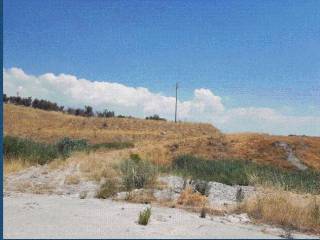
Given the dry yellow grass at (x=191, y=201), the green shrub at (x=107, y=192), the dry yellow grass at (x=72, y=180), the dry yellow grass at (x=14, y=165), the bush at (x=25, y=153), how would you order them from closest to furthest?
the dry yellow grass at (x=191, y=201) → the green shrub at (x=107, y=192) → the dry yellow grass at (x=72, y=180) → the dry yellow grass at (x=14, y=165) → the bush at (x=25, y=153)

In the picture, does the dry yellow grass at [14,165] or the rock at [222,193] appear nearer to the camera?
the rock at [222,193]

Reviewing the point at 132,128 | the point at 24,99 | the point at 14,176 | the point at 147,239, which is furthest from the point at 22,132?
the point at 147,239

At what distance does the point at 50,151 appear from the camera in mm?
30250

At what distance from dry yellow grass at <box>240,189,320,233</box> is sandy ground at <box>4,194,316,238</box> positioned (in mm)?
674

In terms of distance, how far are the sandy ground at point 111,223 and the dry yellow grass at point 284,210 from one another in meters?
0.67

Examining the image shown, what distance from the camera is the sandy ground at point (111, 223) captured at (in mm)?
9250

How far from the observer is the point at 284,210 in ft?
38.2

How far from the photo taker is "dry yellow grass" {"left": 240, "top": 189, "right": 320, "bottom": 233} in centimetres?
1123

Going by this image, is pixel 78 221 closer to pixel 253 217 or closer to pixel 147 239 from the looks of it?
pixel 147 239

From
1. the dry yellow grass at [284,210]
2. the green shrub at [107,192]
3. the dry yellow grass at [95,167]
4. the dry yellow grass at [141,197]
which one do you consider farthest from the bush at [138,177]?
the dry yellow grass at [284,210]

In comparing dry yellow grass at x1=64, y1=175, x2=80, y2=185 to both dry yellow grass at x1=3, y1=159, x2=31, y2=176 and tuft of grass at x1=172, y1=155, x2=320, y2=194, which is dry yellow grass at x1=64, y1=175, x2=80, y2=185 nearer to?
dry yellow grass at x1=3, y1=159, x2=31, y2=176

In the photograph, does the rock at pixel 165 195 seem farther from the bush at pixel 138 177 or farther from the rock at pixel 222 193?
the rock at pixel 222 193

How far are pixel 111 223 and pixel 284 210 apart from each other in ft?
12.9

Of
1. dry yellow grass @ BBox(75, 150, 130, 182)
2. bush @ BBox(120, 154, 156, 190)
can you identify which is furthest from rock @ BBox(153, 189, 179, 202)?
dry yellow grass @ BBox(75, 150, 130, 182)
